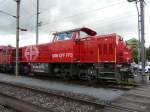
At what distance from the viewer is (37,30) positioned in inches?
1342

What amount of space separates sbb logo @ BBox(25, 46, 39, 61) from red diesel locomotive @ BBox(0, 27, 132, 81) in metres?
0.09

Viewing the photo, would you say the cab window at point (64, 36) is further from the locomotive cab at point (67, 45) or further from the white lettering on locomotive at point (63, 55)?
the white lettering on locomotive at point (63, 55)

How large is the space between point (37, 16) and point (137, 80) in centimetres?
2235

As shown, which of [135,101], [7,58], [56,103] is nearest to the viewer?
[135,101]

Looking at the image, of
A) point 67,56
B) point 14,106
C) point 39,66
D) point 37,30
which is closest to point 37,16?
point 37,30

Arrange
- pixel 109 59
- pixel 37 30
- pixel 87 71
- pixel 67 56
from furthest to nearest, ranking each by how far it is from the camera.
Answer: pixel 37 30
pixel 67 56
pixel 87 71
pixel 109 59

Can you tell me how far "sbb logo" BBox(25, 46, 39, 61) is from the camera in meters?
21.0

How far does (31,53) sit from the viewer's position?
21875 mm

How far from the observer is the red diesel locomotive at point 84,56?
1404 cm

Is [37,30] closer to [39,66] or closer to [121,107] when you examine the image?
[39,66]

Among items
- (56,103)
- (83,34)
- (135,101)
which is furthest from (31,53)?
(135,101)

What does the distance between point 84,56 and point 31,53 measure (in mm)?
7746

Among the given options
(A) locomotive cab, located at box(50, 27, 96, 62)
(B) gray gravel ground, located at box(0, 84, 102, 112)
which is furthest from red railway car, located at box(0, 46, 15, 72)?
(B) gray gravel ground, located at box(0, 84, 102, 112)

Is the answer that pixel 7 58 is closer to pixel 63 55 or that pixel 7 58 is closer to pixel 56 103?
pixel 63 55
